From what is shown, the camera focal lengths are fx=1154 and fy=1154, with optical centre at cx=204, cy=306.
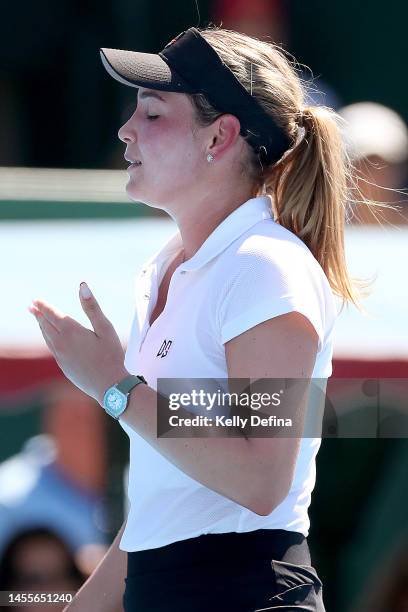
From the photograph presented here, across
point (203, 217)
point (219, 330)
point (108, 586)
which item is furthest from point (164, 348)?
point (108, 586)

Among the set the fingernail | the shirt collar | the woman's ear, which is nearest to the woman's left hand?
the fingernail

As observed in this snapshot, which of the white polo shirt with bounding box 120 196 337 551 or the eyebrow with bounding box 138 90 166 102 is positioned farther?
the eyebrow with bounding box 138 90 166 102

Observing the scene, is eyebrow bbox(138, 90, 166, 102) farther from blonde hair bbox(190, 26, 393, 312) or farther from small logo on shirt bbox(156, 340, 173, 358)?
small logo on shirt bbox(156, 340, 173, 358)

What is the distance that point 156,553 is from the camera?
1369 mm

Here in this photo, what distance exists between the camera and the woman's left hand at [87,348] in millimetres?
1344

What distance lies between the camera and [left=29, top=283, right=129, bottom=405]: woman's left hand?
134 centimetres

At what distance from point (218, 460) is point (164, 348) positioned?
18 centimetres

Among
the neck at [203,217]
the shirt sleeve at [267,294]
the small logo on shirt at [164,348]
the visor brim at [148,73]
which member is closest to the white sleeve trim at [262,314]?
the shirt sleeve at [267,294]

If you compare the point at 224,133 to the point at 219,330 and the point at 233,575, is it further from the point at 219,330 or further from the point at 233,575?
the point at 233,575

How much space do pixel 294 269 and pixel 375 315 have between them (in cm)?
Answer: 104

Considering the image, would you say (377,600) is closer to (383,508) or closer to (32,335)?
(383,508)

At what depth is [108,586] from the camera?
160 cm

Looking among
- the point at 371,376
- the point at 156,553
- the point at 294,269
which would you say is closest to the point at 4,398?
the point at 371,376

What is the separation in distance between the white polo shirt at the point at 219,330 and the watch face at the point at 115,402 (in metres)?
0.07
